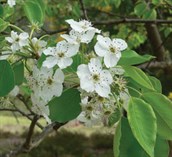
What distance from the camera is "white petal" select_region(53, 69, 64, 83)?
3.42 ft

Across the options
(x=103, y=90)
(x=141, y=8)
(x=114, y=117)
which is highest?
(x=103, y=90)

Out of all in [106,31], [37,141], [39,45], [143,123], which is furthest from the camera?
[106,31]

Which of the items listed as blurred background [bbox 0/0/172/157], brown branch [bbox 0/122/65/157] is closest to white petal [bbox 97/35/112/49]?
brown branch [bbox 0/122/65/157]

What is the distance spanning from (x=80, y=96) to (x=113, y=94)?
7 cm

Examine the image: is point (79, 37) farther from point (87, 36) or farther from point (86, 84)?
point (86, 84)

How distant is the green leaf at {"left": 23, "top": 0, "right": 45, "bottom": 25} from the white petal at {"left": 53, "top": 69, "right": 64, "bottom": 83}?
39cm

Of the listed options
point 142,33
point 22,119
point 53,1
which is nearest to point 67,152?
point 142,33

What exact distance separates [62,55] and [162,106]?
221 mm

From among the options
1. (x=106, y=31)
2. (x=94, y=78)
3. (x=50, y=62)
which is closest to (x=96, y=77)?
(x=94, y=78)

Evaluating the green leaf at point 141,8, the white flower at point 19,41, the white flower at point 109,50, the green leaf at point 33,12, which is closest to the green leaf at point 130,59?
the white flower at point 109,50

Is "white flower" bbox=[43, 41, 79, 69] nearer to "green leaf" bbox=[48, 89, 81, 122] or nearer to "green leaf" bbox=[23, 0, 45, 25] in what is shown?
"green leaf" bbox=[48, 89, 81, 122]

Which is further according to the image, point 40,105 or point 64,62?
point 40,105

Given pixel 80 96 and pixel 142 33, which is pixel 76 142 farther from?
pixel 80 96

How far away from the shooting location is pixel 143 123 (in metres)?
0.94
